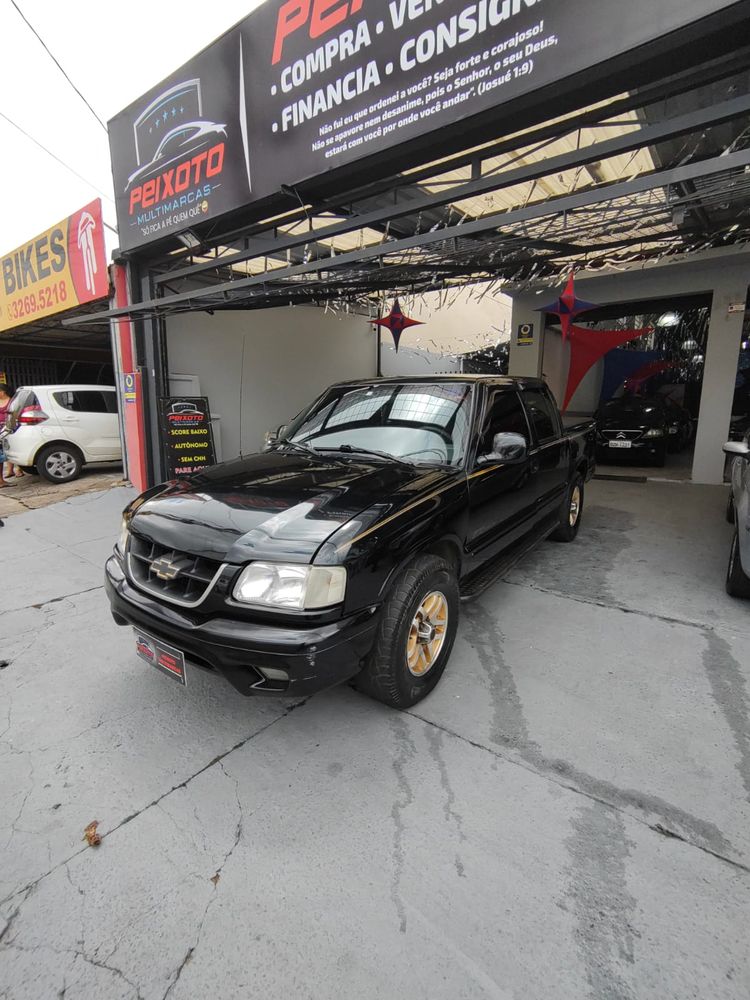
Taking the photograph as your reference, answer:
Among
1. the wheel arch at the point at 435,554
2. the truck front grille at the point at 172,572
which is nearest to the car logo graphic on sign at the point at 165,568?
the truck front grille at the point at 172,572

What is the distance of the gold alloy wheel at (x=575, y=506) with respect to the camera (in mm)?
5414

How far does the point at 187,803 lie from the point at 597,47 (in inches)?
190

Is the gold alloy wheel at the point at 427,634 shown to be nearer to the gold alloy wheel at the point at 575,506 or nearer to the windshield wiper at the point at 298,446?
the windshield wiper at the point at 298,446

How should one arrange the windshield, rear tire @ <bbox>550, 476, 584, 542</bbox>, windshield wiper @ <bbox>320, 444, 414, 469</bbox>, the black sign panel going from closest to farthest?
windshield wiper @ <bbox>320, 444, 414, 469</bbox>, the windshield, rear tire @ <bbox>550, 476, 584, 542</bbox>, the black sign panel

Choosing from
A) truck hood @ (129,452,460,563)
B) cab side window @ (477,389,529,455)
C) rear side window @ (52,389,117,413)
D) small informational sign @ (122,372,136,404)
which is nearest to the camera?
truck hood @ (129,452,460,563)

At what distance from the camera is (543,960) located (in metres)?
1.51

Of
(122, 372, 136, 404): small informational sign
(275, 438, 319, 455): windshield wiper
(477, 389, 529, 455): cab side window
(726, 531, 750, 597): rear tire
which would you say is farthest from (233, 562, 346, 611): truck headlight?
(122, 372, 136, 404): small informational sign

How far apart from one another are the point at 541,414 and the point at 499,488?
4.93ft

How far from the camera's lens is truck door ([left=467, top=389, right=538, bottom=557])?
3.13 m

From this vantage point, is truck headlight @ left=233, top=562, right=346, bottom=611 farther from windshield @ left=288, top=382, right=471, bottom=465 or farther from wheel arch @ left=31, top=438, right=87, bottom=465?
wheel arch @ left=31, top=438, right=87, bottom=465

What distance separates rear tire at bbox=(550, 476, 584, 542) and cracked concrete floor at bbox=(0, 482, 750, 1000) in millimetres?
1849

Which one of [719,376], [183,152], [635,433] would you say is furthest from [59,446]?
[719,376]

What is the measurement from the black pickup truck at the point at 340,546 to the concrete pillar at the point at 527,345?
6.93 metres

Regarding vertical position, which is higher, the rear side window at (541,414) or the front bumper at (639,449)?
the rear side window at (541,414)
